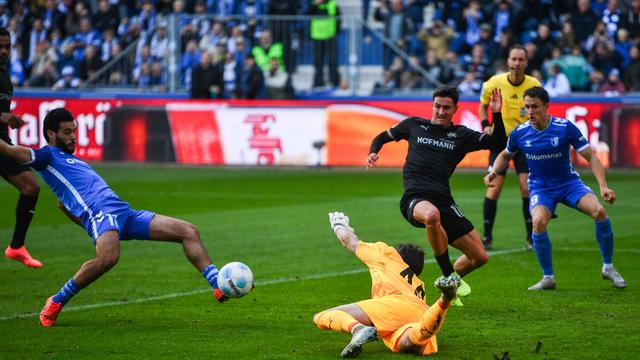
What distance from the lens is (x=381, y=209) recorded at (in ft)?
60.9

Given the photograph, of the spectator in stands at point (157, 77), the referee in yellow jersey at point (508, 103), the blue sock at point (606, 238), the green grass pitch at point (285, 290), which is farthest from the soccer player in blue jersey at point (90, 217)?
the spectator in stands at point (157, 77)

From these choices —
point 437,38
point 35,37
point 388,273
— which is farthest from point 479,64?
point 388,273

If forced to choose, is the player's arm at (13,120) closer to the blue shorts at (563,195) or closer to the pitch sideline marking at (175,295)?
the pitch sideline marking at (175,295)

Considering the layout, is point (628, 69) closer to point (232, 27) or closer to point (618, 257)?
point (232, 27)

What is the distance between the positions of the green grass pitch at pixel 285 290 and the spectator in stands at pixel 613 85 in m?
4.79

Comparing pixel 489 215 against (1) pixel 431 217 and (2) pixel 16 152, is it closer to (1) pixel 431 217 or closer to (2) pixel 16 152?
(1) pixel 431 217

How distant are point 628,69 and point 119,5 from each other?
1443 centimetres

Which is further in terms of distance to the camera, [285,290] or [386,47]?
[386,47]

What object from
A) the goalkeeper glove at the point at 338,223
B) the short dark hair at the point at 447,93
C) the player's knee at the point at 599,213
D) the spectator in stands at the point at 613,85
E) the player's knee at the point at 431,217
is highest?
the short dark hair at the point at 447,93

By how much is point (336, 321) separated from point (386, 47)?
20169mm

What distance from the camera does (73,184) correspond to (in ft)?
31.5

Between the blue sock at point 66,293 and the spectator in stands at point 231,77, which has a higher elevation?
the blue sock at point 66,293

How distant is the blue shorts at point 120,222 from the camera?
371 inches

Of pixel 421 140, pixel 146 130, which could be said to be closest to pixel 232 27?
pixel 146 130
